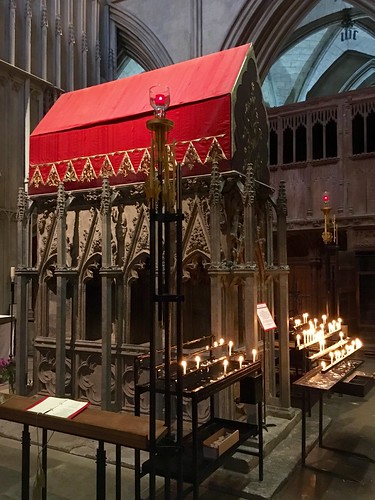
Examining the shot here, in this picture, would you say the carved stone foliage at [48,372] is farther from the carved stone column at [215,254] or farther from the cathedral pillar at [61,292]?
the carved stone column at [215,254]

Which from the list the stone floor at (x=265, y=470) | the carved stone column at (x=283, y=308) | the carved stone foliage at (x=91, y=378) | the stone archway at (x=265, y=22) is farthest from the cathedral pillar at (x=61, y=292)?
the stone archway at (x=265, y=22)

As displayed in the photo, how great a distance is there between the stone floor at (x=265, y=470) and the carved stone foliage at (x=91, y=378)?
641 mm

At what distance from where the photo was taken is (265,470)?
350 centimetres

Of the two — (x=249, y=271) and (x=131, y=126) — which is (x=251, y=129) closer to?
(x=131, y=126)

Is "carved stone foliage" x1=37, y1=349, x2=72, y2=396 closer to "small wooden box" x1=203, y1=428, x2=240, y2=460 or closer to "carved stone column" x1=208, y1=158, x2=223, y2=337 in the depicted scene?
"carved stone column" x1=208, y1=158, x2=223, y2=337

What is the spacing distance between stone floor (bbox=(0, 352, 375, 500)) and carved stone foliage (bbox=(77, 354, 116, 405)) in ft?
2.10

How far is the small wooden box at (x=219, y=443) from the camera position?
9.84 feet

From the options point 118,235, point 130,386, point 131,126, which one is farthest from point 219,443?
point 131,126

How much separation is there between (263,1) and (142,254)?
24.0 feet

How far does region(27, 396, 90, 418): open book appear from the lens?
2.57m

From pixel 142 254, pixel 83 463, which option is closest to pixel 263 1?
pixel 142 254

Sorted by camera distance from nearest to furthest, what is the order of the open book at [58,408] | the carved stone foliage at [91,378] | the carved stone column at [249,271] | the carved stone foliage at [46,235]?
the open book at [58,408]
the carved stone column at [249,271]
the carved stone foliage at [91,378]
the carved stone foliage at [46,235]

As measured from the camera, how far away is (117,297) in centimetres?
470

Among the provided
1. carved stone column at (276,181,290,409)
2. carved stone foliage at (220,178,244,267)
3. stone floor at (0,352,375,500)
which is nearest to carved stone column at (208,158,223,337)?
carved stone foliage at (220,178,244,267)
